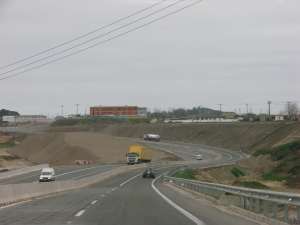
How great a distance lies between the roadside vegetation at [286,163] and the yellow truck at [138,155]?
23.5m

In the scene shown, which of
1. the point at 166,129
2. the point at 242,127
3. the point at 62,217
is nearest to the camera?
the point at 62,217

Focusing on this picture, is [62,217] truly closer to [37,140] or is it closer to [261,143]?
[261,143]

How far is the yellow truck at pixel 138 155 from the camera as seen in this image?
295 feet

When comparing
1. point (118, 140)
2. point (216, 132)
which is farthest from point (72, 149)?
point (216, 132)

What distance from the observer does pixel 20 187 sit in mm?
24984

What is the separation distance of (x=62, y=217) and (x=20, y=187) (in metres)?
9.89

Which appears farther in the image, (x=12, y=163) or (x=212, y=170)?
(x=12, y=163)

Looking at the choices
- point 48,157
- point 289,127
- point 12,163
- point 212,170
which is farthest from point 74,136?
point 212,170

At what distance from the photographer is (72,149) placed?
121750 millimetres

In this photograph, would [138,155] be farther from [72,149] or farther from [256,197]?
[256,197]

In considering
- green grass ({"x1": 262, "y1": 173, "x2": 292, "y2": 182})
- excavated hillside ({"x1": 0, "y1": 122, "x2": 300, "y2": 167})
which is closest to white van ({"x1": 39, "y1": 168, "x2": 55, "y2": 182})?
green grass ({"x1": 262, "y1": 173, "x2": 292, "y2": 182})

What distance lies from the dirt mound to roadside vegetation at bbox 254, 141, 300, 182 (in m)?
35.6

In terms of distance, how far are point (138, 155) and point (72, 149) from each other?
117ft

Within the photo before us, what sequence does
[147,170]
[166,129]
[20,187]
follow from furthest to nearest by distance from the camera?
[166,129] → [147,170] → [20,187]
